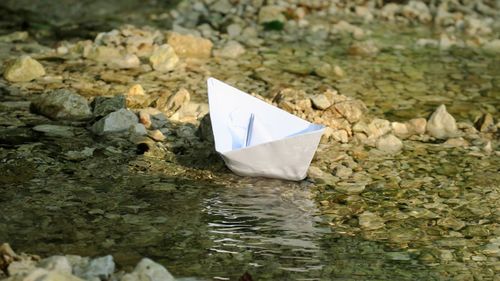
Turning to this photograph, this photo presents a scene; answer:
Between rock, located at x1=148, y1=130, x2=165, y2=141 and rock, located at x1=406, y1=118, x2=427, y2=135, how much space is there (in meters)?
1.55

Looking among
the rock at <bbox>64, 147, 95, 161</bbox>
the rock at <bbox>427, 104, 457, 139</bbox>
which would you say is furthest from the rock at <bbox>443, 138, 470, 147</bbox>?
the rock at <bbox>64, 147, 95, 161</bbox>

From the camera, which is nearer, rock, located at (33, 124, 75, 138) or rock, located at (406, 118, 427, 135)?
rock, located at (33, 124, 75, 138)

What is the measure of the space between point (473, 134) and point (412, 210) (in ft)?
4.39

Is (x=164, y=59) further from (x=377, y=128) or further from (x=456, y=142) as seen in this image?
(x=456, y=142)

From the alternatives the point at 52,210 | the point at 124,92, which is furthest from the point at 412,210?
the point at 124,92

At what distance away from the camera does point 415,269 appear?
384cm

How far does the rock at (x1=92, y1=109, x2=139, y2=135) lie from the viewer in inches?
207

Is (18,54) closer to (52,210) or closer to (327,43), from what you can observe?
(327,43)

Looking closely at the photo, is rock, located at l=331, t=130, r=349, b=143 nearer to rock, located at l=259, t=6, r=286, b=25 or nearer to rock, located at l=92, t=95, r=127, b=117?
rock, located at l=92, t=95, r=127, b=117

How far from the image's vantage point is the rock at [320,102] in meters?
5.56

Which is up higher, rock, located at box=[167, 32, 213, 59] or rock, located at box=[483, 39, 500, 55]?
rock, located at box=[483, 39, 500, 55]

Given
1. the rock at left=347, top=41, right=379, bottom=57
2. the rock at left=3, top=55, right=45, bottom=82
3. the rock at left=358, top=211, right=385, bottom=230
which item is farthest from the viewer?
the rock at left=347, top=41, right=379, bottom=57

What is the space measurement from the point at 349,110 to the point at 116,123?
141cm

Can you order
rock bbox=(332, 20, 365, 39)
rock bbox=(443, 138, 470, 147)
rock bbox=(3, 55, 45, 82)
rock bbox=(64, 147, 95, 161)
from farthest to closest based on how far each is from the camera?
rock bbox=(332, 20, 365, 39)
rock bbox=(3, 55, 45, 82)
rock bbox=(443, 138, 470, 147)
rock bbox=(64, 147, 95, 161)
